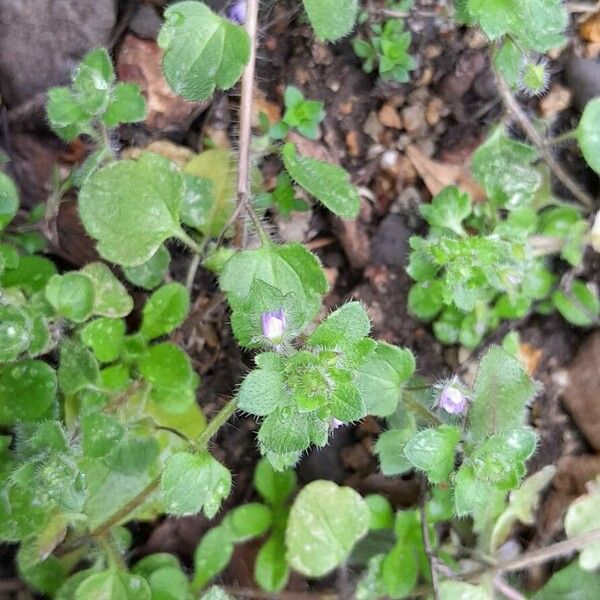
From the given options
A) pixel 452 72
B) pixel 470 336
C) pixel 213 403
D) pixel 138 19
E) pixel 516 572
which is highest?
pixel 138 19

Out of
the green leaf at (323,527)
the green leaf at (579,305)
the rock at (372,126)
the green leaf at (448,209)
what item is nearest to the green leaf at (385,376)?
the green leaf at (323,527)

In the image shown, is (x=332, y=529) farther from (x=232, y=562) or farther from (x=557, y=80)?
(x=557, y=80)

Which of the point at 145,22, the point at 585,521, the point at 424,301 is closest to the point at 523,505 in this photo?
the point at 585,521

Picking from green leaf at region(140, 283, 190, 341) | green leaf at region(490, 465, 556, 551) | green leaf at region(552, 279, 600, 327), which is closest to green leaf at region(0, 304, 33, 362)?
green leaf at region(140, 283, 190, 341)

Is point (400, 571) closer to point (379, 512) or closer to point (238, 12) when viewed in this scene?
point (379, 512)

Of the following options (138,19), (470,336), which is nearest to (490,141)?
(470,336)

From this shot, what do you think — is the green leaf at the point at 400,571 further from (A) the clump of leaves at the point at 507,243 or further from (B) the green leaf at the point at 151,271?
(B) the green leaf at the point at 151,271
